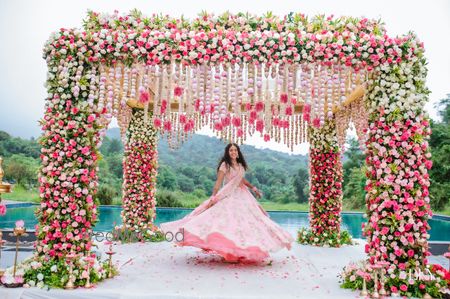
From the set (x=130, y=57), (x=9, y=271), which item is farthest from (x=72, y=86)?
(x=9, y=271)

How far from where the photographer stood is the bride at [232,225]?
187 inches

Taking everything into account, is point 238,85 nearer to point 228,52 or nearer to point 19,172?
point 228,52

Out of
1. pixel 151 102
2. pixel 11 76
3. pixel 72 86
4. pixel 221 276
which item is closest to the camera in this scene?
pixel 72 86

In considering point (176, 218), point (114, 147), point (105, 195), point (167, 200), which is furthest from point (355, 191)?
point (114, 147)

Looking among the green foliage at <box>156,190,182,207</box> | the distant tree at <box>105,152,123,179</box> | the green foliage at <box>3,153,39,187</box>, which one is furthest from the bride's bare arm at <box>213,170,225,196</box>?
the distant tree at <box>105,152,123,179</box>

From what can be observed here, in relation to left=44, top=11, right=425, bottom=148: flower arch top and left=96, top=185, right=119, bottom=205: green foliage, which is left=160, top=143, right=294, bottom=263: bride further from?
left=96, top=185, right=119, bottom=205: green foliage

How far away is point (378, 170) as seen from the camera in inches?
158

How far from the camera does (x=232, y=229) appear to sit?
15.7ft

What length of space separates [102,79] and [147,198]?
3.52 meters

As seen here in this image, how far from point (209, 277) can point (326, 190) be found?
347 centimetres

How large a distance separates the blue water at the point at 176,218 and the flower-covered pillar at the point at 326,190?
3.41m

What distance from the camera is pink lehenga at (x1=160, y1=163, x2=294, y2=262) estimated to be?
4734 mm

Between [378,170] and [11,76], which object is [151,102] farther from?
[11,76]

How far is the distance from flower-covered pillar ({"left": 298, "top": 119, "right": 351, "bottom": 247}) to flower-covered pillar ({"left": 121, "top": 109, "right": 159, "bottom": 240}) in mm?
Result: 3116
